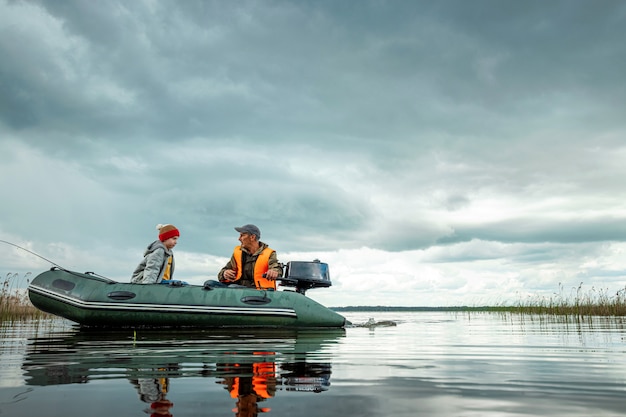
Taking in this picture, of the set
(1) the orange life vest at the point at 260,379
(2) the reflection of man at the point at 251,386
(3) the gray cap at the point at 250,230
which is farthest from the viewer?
(3) the gray cap at the point at 250,230

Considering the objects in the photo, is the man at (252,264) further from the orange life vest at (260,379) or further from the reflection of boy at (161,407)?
the reflection of boy at (161,407)

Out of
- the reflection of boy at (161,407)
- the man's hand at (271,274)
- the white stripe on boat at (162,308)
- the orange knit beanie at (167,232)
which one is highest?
the orange knit beanie at (167,232)

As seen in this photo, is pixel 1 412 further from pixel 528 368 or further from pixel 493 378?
pixel 528 368

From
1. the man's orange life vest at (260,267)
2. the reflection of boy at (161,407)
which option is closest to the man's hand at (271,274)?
the man's orange life vest at (260,267)

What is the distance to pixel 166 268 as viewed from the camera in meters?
10.3

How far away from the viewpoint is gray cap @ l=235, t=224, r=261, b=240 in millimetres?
10250

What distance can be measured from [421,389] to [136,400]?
1.59 m

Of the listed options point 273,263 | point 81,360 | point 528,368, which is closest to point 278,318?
point 273,263

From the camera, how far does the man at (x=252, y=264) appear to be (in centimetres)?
1033

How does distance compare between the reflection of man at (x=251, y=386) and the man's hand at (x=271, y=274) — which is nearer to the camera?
the reflection of man at (x=251, y=386)

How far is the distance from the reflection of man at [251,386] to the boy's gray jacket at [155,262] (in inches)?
242

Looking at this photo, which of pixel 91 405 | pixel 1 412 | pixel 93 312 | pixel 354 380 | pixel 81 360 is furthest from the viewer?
pixel 93 312

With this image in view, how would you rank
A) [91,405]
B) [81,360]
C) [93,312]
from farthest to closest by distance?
[93,312], [81,360], [91,405]

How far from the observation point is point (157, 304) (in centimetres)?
974
